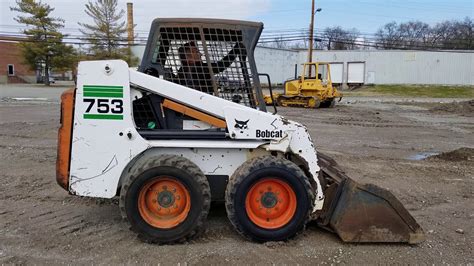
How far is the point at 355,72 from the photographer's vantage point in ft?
170

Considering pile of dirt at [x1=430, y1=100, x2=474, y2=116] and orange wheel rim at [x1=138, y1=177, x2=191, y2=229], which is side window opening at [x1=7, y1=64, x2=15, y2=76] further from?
orange wheel rim at [x1=138, y1=177, x2=191, y2=229]

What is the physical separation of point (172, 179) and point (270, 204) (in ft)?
3.21

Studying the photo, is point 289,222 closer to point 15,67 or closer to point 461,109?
point 461,109

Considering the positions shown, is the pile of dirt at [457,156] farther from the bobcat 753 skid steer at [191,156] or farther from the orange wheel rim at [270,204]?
the orange wheel rim at [270,204]

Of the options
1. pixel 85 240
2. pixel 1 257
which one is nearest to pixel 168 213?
pixel 85 240

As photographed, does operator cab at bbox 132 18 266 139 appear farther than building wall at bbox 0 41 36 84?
No

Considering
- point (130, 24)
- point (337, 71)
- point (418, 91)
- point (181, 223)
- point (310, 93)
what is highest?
point (130, 24)

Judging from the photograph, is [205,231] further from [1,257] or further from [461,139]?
[461,139]

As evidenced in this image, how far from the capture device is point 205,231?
445cm

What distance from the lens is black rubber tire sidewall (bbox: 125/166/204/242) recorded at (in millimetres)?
4012

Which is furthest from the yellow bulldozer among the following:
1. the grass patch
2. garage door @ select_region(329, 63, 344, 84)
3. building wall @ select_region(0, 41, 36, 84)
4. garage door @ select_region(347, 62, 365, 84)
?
building wall @ select_region(0, 41, 36, 84)

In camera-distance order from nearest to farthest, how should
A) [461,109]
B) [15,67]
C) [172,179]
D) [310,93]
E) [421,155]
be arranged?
[172,179] < [421,155] < [461,109] < [310,93] < [15,67]

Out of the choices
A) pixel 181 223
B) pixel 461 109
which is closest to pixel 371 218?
pixel 181 223

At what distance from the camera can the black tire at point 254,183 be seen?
4.07 meters
